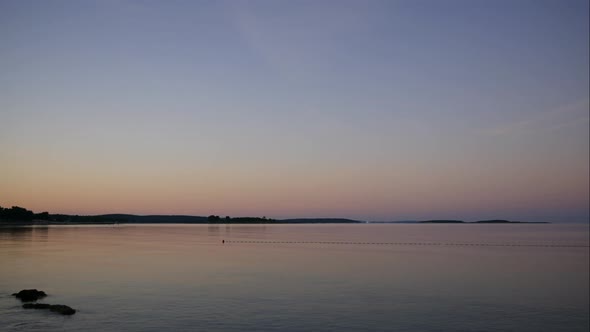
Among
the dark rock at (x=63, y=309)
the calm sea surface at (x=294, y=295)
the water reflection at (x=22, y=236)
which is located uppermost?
Result: the dark rock at (x=63, y=309)

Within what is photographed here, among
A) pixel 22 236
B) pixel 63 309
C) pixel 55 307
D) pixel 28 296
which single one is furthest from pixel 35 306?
pixel 22 236

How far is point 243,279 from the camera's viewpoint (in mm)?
50844

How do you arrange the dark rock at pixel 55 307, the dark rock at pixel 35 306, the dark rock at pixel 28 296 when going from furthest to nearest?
the dark rock at pixel 28 296, the dark rock at pixel 35 306, the dark rock at pixel 55 307

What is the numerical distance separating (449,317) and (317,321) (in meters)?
9.60

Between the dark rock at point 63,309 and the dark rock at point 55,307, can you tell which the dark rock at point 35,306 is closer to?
the dark rock at point 55,307

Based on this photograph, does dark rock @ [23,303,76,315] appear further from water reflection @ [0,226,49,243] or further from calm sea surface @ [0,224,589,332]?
water reflection @ [0,226,49,243]

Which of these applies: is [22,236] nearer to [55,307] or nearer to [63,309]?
[55,307]

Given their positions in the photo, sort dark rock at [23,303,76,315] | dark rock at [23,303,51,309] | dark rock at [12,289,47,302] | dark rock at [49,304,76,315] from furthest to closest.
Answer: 1. dark rock at [12,289,47,302]
2. dark rock at [23,303,51,309]
3. dark rock at [23,303,76,315]
4. dark rock at [49,304,76,315]

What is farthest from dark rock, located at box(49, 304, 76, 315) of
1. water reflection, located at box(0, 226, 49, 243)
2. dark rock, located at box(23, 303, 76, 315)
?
water reflection, located at box(0, 226, 49, 243)

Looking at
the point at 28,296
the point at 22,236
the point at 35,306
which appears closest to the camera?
the point at 35,306

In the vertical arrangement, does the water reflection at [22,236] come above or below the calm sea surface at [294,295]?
above

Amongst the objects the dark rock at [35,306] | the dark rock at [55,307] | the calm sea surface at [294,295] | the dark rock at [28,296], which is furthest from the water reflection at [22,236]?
the dark rock at [55,307]

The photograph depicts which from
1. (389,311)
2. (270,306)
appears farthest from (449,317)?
(270,306)

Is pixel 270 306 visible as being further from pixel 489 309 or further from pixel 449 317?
pixel 489 309
